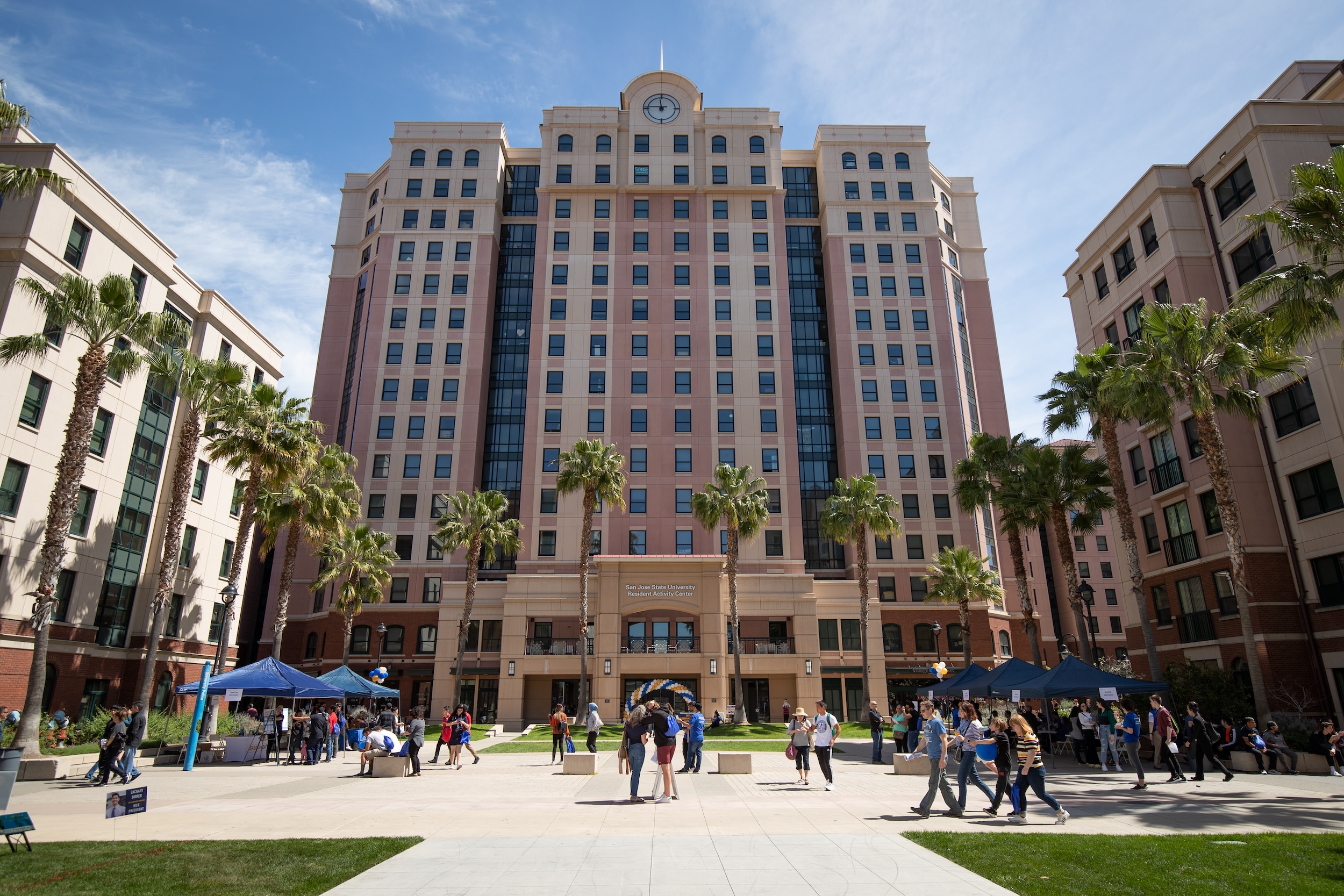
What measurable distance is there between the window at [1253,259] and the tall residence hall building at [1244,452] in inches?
2.5

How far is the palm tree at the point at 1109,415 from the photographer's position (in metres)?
29.1

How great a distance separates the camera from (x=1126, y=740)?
19844mm

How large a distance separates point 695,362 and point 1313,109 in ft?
130

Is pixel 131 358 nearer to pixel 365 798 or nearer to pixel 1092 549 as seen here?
pixel 365 798

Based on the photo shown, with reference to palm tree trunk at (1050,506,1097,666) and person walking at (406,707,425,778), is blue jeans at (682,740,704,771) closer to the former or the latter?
person walking at (406,707,425,778)

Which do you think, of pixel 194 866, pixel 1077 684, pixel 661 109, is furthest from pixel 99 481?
pixel 661 109

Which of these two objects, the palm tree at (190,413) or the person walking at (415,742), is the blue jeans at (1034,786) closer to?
the person walking at (415,742)

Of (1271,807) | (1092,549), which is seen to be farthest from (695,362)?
(1092,549)

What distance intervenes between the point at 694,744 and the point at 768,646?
2895 cm

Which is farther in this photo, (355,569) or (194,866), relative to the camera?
(355,569)

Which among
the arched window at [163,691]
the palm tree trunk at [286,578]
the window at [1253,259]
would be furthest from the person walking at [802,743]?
the arched window at [163,691]

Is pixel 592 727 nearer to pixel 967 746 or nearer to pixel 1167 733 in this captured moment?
pixel 967 746

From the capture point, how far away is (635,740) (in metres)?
16.7

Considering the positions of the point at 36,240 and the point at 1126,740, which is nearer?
the point at 1126,740
